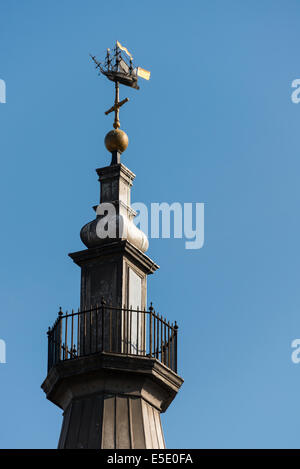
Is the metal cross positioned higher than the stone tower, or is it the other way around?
the metal cross

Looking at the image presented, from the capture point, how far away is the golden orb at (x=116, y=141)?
4734cm

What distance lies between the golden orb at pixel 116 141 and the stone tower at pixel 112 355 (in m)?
2.09

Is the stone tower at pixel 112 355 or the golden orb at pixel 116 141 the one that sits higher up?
the golden orb at pixel 116 141

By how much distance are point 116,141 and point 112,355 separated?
7.34 m

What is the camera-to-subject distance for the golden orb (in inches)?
1864

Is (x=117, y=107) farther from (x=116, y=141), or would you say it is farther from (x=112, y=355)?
(x=112, y=355)

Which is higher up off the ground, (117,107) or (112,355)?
(117,107)

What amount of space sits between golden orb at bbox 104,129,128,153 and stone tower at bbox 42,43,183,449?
2.09 m

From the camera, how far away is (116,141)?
4731cm

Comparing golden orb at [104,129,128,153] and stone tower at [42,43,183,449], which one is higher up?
golden orb at [104,129,128,153]

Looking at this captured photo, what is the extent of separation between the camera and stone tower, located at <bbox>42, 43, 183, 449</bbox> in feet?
140

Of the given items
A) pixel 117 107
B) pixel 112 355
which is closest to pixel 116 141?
pixel 117 107
